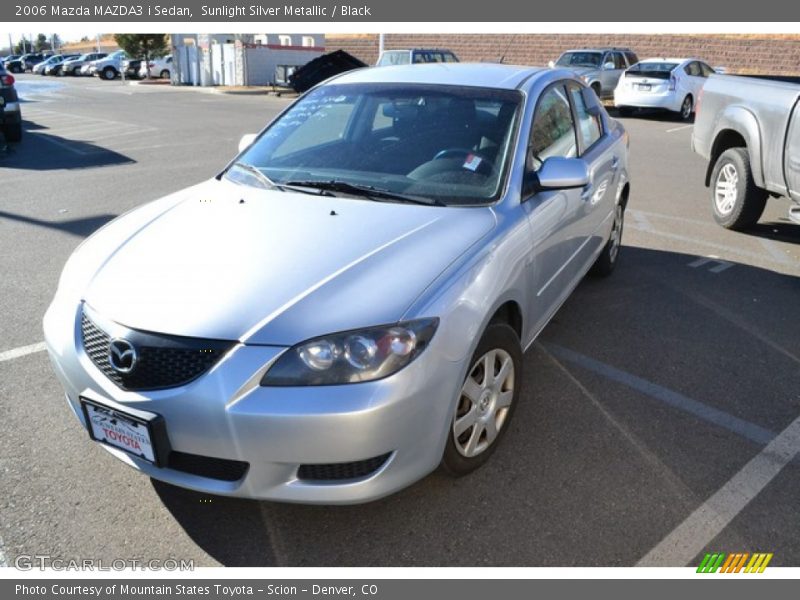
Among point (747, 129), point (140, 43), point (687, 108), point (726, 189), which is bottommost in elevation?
point (140, 43)

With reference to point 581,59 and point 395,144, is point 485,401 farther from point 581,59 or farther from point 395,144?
point 581,59

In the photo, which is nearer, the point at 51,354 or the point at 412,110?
the point at 51,354

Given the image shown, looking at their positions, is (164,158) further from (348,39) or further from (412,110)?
(348,39)

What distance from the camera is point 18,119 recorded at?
1234cm

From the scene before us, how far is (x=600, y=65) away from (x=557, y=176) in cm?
1918

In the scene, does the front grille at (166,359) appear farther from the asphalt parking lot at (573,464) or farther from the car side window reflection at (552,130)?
the car side window reflection at (552,130)

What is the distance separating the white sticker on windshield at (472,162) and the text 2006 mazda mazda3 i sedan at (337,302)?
10 mm

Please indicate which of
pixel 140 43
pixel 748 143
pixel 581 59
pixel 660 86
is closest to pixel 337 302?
pixel 748 143

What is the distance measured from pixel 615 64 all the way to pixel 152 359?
2146 centimetres

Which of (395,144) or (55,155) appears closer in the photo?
(395,144)

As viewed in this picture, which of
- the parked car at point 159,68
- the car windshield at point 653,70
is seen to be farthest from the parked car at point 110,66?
the car windshield at point 653,70

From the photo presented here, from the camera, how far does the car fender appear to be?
6.39 meters

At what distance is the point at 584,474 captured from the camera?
301cm
